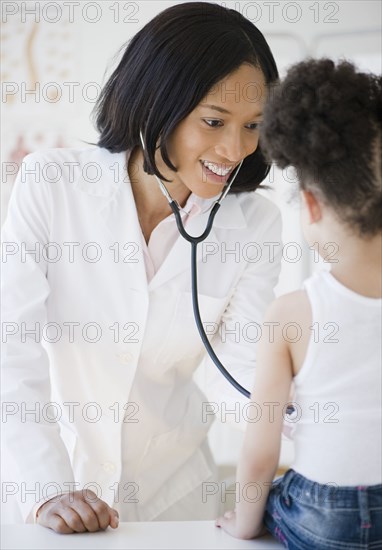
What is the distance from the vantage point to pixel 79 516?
1.01 meters

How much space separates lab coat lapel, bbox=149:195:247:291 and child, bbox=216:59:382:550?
641mm

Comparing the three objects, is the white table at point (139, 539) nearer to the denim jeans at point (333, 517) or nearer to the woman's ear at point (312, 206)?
the denim jeans at point (333, 517)

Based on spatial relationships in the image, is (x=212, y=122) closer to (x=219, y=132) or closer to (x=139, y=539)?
(x=219, y=132)

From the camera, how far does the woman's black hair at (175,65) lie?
52.1 inches

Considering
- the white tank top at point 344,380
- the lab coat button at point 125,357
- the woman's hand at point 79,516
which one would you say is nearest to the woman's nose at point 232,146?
the lab coat button at point 125,357

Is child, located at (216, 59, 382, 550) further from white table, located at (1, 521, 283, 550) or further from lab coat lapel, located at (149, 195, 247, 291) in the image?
lab coat lapel, located at (149, 195, 247, 291)

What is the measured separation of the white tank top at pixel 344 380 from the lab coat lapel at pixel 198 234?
→ 66 centimetres

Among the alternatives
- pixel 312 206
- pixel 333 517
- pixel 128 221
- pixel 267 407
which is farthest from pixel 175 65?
pixel 333 517

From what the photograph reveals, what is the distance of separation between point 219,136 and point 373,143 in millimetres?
585

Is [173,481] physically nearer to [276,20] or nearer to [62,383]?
[62,383]

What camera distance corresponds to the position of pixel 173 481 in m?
1.62

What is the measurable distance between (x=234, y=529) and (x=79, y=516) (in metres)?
0.22

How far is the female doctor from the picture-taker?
4.34 ft

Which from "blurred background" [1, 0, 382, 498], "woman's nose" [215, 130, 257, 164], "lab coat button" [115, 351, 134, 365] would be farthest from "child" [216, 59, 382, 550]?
"blurred background" [1, 0, 382, 498]
